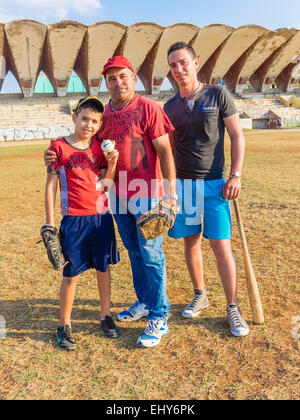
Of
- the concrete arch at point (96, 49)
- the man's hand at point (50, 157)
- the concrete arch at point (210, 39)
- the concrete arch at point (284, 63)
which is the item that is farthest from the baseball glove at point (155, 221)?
the concrete arch at point (284, 63)

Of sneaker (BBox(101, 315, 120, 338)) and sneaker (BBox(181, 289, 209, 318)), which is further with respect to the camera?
sneaker (BBox(181, 289, 209, 318))

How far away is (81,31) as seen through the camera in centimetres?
4238

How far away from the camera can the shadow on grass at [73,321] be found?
123 inches

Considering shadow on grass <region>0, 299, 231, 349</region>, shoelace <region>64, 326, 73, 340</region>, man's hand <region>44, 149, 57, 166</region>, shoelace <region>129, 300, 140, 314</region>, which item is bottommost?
shadow on grass <region>0, 299, 231, 349</region>

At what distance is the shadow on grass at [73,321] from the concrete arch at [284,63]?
59.2 metres

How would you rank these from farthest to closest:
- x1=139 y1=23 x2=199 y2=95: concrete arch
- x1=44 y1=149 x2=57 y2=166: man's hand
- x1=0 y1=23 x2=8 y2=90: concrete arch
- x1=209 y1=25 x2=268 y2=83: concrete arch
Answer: x1=209 y1=25 x2=268 y2=83: concrete arch, x1=139 y1=23 x2=199 y2=95: concrete arch, x1=0 y1=23 x2=8 y2=90: concrete arch, x1=44 y1=149 x2=57 y2=166: man's hand

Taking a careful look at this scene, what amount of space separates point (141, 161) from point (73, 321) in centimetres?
176

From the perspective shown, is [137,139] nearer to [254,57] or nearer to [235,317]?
[235,317]

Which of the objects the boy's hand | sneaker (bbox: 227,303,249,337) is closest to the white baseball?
the boy's hand

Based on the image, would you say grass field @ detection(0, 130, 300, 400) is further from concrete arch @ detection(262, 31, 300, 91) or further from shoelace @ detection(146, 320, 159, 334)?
concrete arch @ detection(262, 31, 300, 91)

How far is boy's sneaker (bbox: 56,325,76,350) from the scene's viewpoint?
289cm

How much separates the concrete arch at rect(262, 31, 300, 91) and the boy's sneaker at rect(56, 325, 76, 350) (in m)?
59.8
